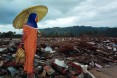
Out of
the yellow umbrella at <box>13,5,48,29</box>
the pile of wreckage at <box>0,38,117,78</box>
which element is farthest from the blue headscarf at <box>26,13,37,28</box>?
the pile of wreckage at <box>0,38,117,78</box>

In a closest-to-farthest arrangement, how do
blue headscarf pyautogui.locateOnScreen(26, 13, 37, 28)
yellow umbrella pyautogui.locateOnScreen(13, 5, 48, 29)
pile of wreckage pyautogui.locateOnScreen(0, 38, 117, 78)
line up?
blue headscarf pyautogui.locateOnScreen(26, 13, 37, 28) → yellow umbrella pyautogui.locateOnScreen(13, 5, 48, 29) → pile of wreckage pyautogui.locateOnScreen(0, 38, 117, 78)

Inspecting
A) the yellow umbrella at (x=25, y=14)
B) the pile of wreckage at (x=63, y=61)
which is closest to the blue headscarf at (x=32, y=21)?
the yellow umbrella at (x=25, y=14)

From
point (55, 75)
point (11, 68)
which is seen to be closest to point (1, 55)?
point (11, 68)

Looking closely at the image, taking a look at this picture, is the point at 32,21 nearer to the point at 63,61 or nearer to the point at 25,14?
the point at 25,14

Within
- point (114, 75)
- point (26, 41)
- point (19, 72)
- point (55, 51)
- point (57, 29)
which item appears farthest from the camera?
point (57, 29)

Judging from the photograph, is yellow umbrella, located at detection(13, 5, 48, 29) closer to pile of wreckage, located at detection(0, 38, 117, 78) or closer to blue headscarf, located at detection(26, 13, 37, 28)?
blue headscarf, located at detection(26, 13, 37, 28)

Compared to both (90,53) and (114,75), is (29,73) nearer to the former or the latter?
(114,75)
